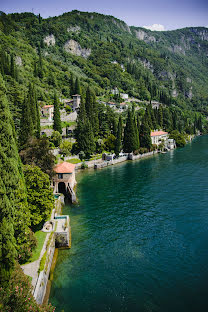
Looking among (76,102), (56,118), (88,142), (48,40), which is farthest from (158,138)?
(48,40)

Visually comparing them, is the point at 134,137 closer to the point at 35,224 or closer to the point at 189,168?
the point at 189,168

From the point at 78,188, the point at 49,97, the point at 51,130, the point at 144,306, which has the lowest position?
the point at 144,306

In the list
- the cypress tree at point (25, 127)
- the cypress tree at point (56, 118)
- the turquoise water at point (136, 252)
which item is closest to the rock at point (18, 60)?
the cypress tree at point (56, 118)

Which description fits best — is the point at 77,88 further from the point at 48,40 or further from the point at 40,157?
the point at 48,40

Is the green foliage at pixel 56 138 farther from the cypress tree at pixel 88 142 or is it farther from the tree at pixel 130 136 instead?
the tree at pixel 130 136

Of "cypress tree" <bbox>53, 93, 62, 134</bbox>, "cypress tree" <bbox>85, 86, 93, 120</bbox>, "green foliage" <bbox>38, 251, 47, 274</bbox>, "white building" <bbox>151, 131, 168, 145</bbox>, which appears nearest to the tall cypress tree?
"green foliage" <bbox>38, 251, 47, 274</bbox>

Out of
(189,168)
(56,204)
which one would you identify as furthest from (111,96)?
(56,204)
